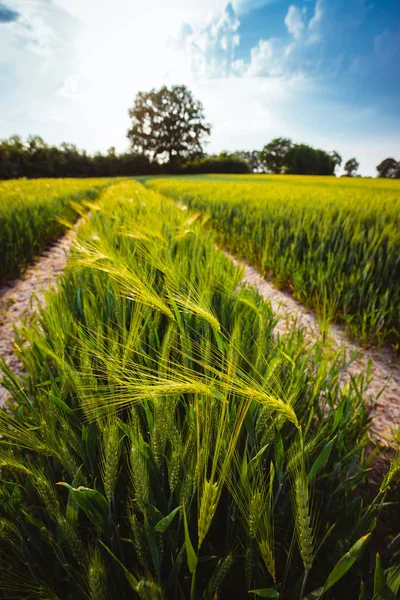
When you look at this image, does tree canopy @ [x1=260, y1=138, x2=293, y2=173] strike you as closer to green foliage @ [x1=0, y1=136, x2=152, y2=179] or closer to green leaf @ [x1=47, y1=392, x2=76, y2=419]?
green foliage @ [x1=0, y1=136, x2=152, y2=179]

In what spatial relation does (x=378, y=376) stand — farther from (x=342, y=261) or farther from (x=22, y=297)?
(x=22, y=297)

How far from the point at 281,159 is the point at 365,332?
6702cm

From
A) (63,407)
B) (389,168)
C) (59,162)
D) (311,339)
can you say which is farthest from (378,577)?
(389,168)

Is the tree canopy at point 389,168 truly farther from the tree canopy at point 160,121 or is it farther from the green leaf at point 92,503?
the green leaf at point 92,503

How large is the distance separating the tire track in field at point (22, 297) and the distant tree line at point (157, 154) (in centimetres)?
3142

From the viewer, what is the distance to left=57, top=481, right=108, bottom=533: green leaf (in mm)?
549

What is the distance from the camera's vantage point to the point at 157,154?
46750 millimetres

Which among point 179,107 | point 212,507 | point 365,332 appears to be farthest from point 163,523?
point 179,107

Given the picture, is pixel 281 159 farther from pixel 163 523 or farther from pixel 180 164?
pixel 163 523

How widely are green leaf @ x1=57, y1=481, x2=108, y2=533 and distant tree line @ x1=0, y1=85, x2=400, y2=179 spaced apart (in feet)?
118

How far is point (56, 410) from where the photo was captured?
2.56ft

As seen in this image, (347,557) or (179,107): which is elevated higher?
(179,107)

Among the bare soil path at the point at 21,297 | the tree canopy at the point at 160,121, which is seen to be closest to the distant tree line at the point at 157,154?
the tree canopy at the point at 160,121

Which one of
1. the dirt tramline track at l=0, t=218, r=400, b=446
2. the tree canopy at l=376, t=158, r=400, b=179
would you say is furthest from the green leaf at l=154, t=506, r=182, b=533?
the tree canopy at l=376, t=158, r=400, b=179
